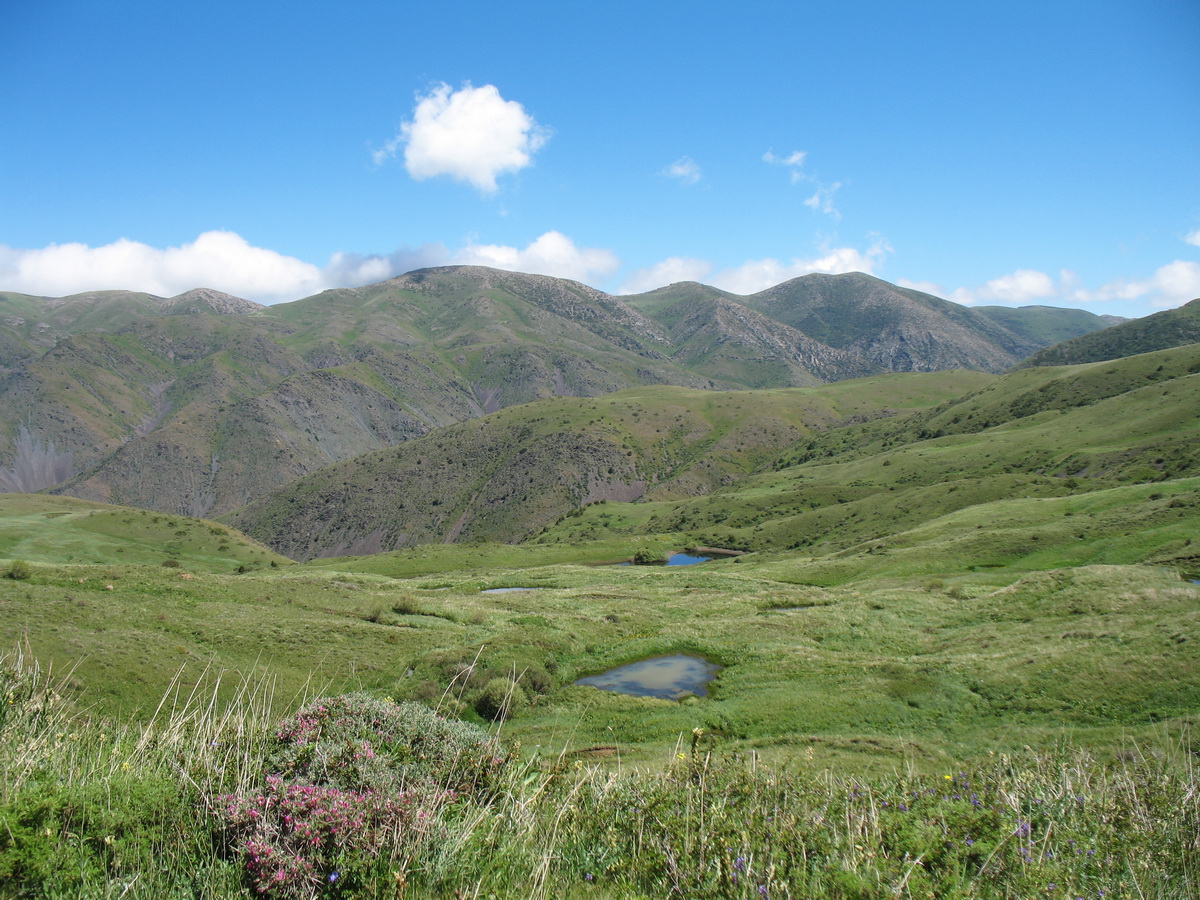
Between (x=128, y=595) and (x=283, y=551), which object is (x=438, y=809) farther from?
(x=283, y=551)

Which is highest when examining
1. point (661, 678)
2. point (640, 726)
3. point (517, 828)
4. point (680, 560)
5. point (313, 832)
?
point (313, 832)

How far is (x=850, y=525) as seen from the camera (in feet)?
335

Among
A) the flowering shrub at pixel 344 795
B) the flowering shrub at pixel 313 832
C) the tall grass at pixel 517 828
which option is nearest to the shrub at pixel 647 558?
the flowering shrub at pixel 344 795

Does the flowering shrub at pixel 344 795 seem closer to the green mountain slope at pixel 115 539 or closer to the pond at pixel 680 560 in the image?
the green mountain slope at pixel 115 539

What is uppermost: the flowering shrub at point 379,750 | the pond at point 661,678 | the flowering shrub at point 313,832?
the flowering shrub at point 313,832

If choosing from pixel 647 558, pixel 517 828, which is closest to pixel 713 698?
pixel 517 828

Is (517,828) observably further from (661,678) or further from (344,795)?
(661,678)

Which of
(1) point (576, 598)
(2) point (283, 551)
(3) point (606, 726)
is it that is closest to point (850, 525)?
Answer: (1) point (576, 598)

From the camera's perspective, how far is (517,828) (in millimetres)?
8109

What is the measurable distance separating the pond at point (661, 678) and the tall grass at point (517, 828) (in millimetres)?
21383

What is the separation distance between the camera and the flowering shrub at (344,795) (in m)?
6.58

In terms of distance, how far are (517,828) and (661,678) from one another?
1028 inches

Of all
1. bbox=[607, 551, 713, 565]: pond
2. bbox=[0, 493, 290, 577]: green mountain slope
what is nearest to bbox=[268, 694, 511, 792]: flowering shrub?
bbox=[0, 493, 290, 577]: green mountain slope

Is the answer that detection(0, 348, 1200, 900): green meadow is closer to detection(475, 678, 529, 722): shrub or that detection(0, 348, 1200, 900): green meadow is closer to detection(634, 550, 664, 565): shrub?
detection(475, 678, 529, 722): shrub
